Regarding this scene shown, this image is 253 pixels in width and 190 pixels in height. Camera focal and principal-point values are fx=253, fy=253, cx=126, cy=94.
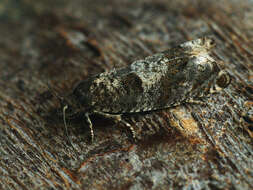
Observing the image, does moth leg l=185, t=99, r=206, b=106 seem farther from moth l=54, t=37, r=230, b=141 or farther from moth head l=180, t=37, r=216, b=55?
moth head l=180, t=37, r=216, b=55

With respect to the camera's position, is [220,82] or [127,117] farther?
[127,117]

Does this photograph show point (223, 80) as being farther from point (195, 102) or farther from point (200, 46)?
point (200, 46)

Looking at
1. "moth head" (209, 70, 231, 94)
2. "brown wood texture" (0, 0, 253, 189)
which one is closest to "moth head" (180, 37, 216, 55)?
"brown wood texture" (0, 0, 253, 189)

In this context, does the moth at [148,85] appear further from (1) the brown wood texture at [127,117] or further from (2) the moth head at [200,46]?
(1) the brown wood texture at [127,117]

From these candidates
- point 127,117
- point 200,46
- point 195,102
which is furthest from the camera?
point 200,46

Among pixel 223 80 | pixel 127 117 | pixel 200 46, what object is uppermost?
pixel 200 46

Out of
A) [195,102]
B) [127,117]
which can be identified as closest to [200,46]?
[195,102]

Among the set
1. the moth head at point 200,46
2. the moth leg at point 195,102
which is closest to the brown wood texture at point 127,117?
the moth leg at point 195,102
